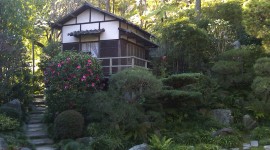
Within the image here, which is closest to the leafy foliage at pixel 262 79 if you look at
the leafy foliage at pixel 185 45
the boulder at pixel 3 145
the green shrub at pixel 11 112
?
the leafy foliage at pixel 185 45

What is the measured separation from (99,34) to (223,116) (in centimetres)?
854

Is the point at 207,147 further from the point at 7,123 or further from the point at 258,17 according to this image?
the point at 7,123

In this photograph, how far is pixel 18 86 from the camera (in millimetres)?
15148

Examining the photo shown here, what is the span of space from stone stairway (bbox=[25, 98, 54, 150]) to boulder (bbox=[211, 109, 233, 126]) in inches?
284

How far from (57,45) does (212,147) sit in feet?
42.5

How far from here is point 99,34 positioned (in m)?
17.9

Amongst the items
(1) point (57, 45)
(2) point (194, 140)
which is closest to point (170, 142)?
(2) point (194, 140)

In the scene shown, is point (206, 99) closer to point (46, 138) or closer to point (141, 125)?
point (141, 125)

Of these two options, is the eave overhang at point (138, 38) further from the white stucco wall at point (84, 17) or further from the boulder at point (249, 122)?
the boulder at point (249, 122)

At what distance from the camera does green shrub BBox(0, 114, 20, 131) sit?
11.7 metres

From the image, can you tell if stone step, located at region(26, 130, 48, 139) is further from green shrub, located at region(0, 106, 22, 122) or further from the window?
the window

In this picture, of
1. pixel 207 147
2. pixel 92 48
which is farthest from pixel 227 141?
pixel 92 48

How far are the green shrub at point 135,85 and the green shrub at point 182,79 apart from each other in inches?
79.1

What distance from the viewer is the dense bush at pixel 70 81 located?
12812 mm
